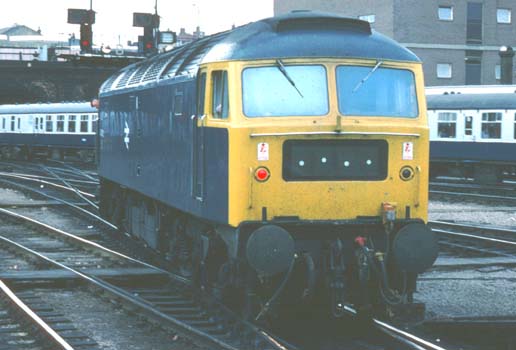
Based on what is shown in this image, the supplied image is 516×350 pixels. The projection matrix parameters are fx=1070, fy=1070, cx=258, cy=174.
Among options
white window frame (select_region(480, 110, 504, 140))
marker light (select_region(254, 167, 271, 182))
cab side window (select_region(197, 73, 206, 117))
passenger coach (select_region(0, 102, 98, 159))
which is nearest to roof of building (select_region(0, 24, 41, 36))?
passenger coach (select_region(0, 102, 98, 159))

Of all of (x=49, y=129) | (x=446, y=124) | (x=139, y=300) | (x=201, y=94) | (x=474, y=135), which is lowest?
(x=139, y=300)

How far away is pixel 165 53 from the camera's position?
48.5ft

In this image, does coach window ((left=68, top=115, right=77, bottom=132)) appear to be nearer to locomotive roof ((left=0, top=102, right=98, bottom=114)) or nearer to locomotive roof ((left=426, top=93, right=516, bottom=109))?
locomotive roof ((left=0, top=102, right=98, bottom=114))

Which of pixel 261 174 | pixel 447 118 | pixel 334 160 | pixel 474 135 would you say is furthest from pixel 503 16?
pixel 261 174

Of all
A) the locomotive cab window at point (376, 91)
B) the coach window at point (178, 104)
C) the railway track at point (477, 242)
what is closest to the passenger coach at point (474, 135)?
the railway track at point (477, 242)

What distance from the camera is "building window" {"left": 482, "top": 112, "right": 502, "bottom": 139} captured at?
32.6 metres

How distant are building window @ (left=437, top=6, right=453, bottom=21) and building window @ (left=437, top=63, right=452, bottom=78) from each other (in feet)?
8.26

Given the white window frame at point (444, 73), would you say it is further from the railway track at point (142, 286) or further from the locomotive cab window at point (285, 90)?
the locomotive cab window at point (285, 90)

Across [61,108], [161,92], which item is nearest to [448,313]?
[161,92]

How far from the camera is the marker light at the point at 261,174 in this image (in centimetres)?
984

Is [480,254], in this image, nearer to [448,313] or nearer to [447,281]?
[447,281]

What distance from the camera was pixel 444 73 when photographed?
58719 millimetres

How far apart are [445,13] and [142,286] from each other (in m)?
48.1

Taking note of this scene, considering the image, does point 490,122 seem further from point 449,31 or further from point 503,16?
point 503,16
